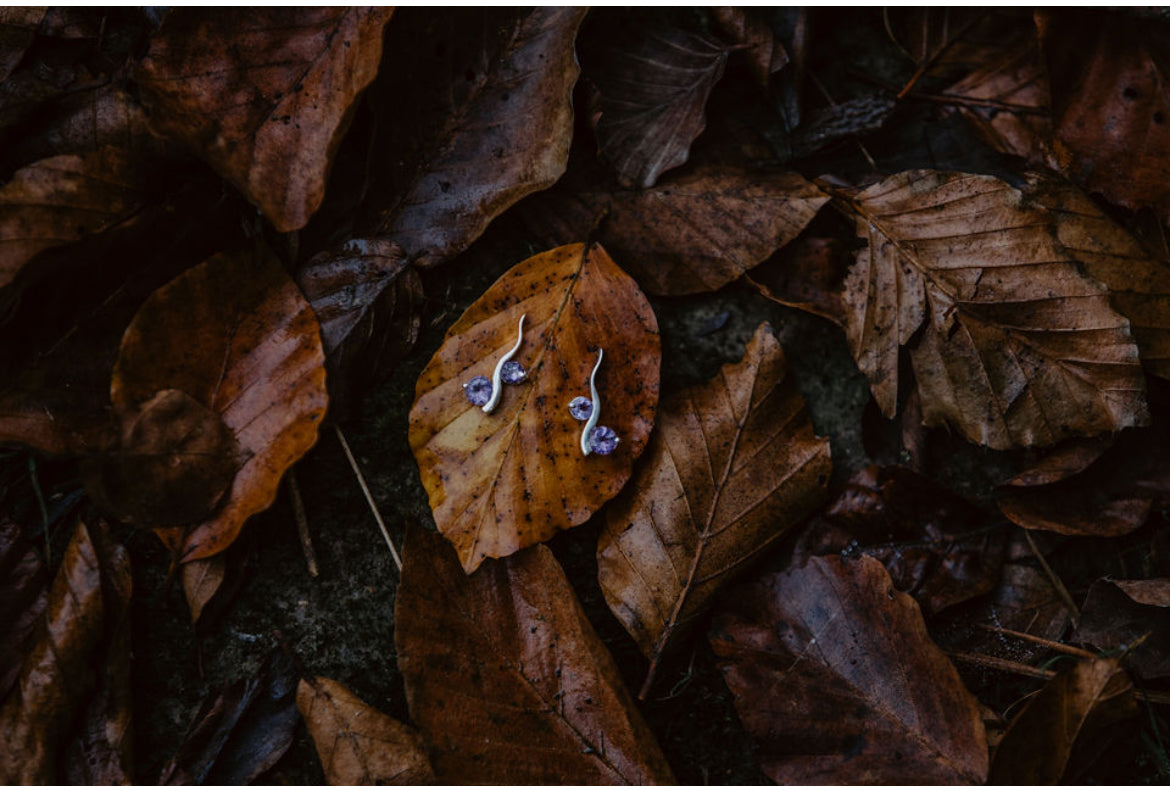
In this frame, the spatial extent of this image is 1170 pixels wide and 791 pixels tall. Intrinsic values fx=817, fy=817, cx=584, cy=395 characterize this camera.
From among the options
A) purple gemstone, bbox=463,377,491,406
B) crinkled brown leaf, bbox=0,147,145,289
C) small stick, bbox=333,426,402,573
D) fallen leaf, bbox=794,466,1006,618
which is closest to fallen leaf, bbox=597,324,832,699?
fallen leaf, bbox=794,466,1006,618

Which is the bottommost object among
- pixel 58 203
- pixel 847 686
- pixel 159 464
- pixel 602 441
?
pixel 847 686

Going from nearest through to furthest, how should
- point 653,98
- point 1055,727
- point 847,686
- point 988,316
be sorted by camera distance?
point 1055,727 < point 847,686 < point 988,316 < point 653,98

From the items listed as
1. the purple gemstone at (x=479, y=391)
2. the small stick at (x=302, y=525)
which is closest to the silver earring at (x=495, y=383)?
the purple gemstone at (x=479, y=391)

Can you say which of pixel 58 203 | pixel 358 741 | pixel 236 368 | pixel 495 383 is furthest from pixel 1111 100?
pixel 58 203

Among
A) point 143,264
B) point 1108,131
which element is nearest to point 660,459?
point 143,264

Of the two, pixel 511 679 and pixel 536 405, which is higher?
pixel 536 405

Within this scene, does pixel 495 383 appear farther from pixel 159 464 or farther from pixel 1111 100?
pixel 1111 100

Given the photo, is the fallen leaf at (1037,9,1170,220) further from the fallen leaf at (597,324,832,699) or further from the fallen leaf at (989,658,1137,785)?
the fallen leaf at (989,658,1137,785)
